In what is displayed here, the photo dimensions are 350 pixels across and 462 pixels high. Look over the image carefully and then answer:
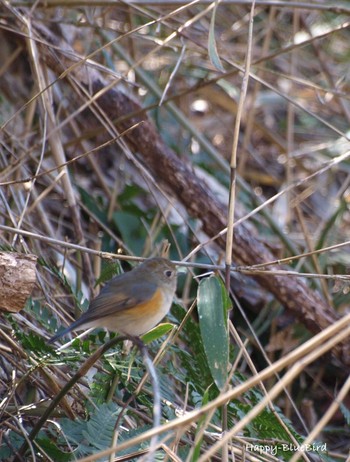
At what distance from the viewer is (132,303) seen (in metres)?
2.63

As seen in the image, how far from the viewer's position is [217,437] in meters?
2.60

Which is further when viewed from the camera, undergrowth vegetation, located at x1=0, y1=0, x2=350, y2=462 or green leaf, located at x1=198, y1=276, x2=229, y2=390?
undergrowth vegetation, located at x1=0, y1=0, x2=350, y2=462

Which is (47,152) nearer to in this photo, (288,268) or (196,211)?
(196,211)

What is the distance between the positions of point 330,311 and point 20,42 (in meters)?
2.32

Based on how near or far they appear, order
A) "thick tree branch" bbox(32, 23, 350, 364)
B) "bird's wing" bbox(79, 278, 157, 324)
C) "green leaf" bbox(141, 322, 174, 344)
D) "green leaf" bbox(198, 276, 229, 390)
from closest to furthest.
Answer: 1. "green leaf" bbox(198, 276, 229, 390)
2. "green leaf" bbox(141, 322, 174, 344)
3. "bird's wing" bbox(79, 278, 157, 324)
4. "thick tree branch" bbox(32, 23, 350, 364)

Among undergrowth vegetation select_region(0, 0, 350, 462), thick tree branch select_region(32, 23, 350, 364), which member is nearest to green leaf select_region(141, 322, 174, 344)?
undergrowth vegetation select_region(0, 0, 350, 462)

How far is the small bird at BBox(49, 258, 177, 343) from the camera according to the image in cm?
255

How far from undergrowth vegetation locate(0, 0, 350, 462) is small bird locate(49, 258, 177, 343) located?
107 mm

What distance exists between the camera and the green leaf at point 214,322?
2.16 m

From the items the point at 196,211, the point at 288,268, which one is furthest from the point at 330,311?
the point at 196,211

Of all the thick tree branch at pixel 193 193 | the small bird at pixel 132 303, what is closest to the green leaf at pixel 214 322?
the small bird at pixel 132 303

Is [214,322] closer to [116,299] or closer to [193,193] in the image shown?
[116,299]

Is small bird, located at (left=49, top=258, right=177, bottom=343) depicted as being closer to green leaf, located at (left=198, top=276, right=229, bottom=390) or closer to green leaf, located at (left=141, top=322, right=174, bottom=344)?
green leaf, located at (left=141, top=322, right=174, bottom=344)

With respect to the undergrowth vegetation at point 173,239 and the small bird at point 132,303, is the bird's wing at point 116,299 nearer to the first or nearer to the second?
the small bird at point 132,303
